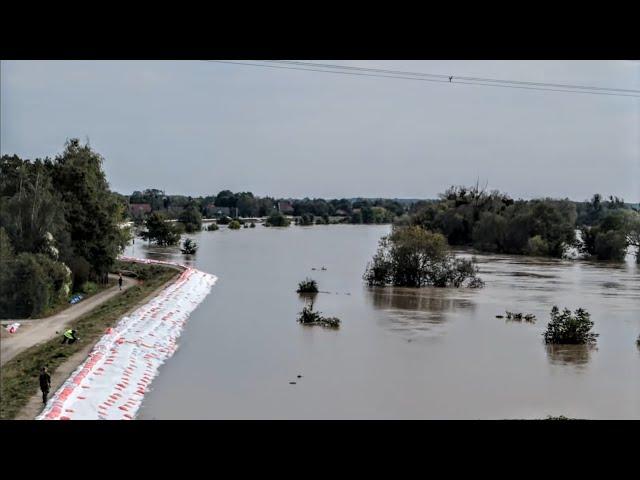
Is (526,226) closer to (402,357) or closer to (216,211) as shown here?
(402,357)

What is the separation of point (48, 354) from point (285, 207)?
98.7m

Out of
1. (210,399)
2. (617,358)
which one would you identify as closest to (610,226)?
(617,358)

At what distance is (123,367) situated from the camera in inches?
531

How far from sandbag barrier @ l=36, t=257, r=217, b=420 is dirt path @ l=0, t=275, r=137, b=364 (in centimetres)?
140

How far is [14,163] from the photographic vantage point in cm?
2750

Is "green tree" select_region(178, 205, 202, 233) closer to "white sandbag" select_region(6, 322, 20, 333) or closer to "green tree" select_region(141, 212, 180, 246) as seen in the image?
"green tree" select_region(141, 212, 180, 246)

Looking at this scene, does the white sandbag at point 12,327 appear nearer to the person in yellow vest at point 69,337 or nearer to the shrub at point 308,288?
the person in yellow vest at point 69,337

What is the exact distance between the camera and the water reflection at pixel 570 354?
619 inches

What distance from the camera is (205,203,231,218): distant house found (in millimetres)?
101000

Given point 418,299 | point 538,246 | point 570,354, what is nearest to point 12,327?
point 570,354

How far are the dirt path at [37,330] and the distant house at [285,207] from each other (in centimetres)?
8545
